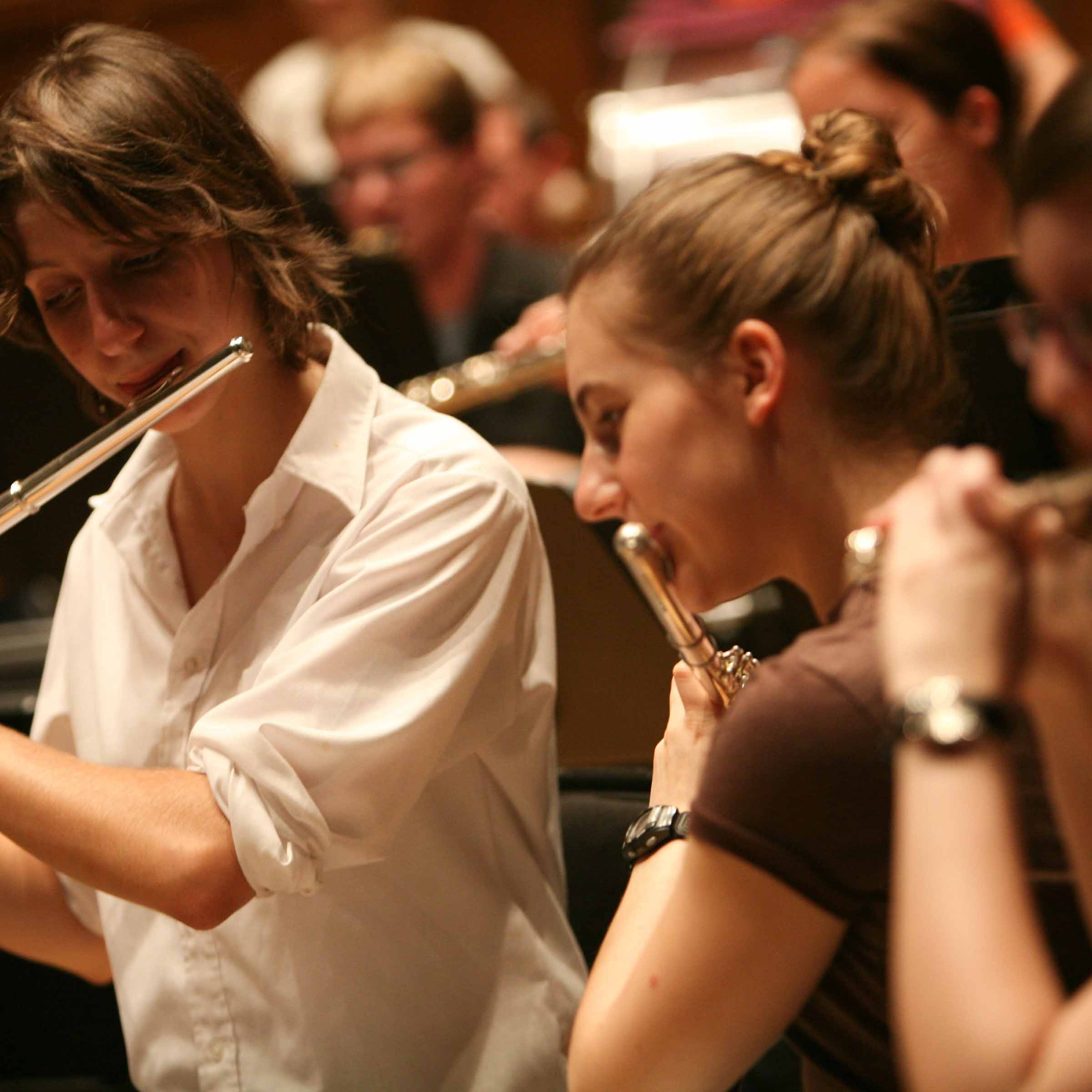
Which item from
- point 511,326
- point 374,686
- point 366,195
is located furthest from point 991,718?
point 366,195

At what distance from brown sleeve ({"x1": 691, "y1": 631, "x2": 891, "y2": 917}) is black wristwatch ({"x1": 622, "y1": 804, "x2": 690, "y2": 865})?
0.43 feet

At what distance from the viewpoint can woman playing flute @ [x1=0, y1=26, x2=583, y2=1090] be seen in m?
0.94

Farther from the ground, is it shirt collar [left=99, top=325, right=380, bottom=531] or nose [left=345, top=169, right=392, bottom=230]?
shirt collar [left=99, top=325, right=380, bottom=531]

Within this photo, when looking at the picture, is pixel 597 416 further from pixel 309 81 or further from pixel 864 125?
pixel 309 81

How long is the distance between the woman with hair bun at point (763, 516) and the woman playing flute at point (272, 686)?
0.55 ft

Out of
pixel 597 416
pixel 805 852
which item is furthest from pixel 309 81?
pixel 805 852

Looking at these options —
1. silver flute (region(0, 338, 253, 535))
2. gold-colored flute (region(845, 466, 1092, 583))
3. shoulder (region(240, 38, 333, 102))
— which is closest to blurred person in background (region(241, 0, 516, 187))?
shoulder (region(240, 38, 333, 102))

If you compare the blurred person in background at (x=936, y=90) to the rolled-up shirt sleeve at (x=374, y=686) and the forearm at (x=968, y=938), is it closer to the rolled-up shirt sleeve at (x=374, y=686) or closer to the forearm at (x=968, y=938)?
the rolled-up shirt sleeve at (x=374, y=686)

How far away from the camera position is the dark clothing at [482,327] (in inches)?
74.6

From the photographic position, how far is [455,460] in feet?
3.37

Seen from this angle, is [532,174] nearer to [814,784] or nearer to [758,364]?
[758,364]

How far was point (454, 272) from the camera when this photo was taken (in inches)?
101

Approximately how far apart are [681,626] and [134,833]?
36 centimetres

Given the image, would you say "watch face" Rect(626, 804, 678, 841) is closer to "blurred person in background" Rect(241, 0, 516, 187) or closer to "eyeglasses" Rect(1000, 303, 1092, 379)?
"eyeglasses" Rect(1000, 303, 1092, 379)
